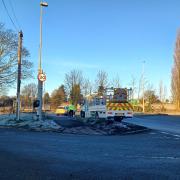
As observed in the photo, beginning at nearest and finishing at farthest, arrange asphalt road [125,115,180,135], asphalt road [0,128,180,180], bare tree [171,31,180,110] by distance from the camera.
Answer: asphalt road [0,128,180,180] → asphalt road [125,115,180,135] → bare tree [171,31,180,110]

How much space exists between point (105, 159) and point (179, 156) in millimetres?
2419

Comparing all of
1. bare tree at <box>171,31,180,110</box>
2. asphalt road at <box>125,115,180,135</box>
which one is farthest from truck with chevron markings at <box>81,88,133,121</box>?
bare tree at <box>171,31,180,110</box>

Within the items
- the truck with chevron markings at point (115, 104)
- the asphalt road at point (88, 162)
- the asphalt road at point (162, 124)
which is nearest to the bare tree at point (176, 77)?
the asphalt road at point (162, 124)

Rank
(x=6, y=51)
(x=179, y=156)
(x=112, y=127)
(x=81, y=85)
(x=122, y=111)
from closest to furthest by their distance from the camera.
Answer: (x=179, y=156) → (x=112, y=127) → (x=122, y=111) → (x=6, y=51) → (x=81, y=85)

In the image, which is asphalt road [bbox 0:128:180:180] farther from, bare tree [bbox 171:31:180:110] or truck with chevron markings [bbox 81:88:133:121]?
bare tree [bbox 171:31:180:110]

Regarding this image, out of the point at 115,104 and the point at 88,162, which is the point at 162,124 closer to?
the point at 115,104

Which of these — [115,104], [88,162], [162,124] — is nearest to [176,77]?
[162,124]

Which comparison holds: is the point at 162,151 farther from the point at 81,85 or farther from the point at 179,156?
the point at 81,85

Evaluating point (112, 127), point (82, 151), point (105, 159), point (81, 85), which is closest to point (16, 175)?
point (105, 159)

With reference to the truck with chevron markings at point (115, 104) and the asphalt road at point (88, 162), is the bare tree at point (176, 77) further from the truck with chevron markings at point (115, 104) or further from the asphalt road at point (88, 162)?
the asphalt road at point (88, 162)

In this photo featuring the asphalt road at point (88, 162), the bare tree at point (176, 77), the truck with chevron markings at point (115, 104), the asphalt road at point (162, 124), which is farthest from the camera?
the bare tree at point (176, 77)

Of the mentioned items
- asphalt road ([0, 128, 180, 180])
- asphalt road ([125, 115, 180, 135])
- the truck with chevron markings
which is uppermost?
the truck with chevron markings

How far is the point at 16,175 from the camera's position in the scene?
288 inches

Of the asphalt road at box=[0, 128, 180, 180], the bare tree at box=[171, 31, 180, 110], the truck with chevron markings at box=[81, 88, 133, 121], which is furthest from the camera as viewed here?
the bare tree at box=[171, 31, 180, 110]
